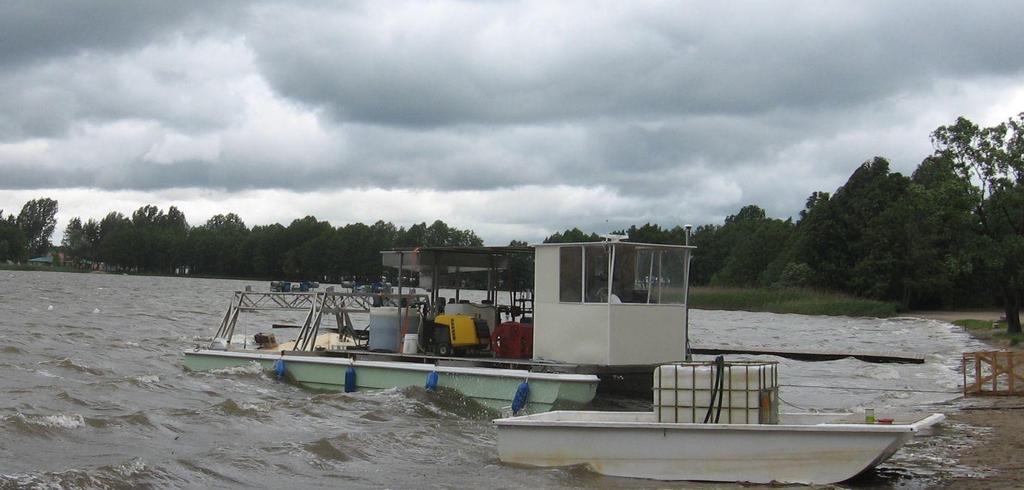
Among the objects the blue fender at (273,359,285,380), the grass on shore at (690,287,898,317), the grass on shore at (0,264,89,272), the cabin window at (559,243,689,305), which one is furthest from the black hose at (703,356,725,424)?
the grass on shore at (0,264,89,272)

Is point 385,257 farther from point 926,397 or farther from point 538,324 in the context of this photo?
point 926,397

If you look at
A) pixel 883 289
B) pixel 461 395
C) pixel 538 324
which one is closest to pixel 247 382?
pixel 461 395

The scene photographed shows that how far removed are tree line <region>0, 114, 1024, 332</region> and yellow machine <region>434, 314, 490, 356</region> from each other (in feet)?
11.3

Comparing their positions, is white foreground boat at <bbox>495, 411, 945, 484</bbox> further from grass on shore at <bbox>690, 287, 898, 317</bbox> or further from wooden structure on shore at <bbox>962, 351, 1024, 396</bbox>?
grass on shore at <bbox>690, 287, 898, 317</bbox>

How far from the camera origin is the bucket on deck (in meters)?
19.4

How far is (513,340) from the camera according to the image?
1886 centimetres

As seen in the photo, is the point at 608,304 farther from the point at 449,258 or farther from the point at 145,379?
the point at 145,379

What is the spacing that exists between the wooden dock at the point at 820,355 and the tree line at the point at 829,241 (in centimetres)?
790

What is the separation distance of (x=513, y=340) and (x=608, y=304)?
2539mm

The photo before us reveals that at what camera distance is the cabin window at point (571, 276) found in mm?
17328

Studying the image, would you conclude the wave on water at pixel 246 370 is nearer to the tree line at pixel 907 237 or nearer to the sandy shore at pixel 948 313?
the tree line at pixel 907 237

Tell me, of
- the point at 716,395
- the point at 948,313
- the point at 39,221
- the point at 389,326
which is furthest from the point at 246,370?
the point at 39,221

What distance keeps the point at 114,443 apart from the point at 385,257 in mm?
7062

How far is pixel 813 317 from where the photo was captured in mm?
71375
